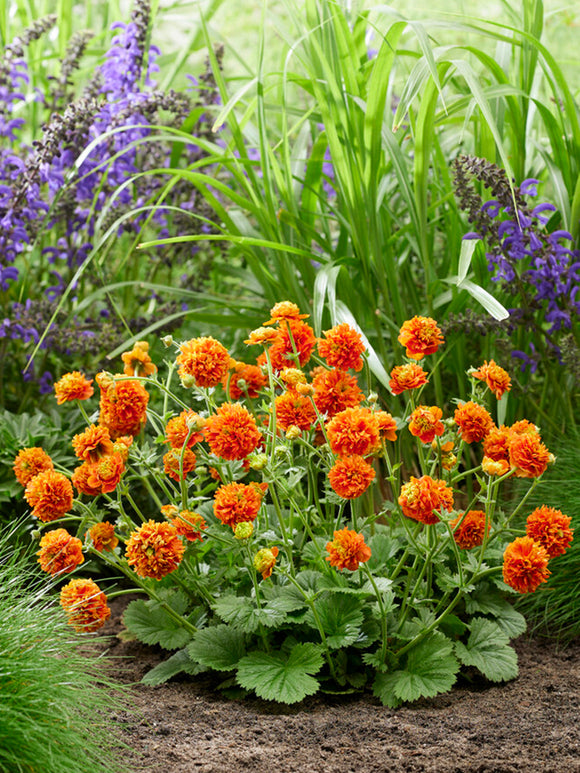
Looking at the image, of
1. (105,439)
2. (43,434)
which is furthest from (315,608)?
(43,434)

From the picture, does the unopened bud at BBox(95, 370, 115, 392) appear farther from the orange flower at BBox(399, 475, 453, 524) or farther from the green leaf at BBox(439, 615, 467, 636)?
the green leaf at BBox(439, 615, 467, 636)

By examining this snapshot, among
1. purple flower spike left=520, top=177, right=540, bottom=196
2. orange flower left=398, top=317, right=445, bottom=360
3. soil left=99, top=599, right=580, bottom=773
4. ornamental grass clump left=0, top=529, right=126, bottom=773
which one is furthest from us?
purple flower spike left=520, top=177, right=540, bottom=196

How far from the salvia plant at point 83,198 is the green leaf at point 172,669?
38.0 inches

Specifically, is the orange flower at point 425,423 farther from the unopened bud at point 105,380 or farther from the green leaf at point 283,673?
the unopened bud at point 105,380

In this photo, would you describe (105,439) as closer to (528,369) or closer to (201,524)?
(201,524)

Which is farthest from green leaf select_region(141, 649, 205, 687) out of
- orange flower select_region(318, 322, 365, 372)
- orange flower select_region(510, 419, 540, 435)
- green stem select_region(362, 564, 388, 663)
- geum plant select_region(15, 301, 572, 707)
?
orange flower select_region(510, 419, 540, 435)

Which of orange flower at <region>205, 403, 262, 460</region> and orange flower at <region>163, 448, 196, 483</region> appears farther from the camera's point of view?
orange flower at <region>163, 448, 196, 483</region>

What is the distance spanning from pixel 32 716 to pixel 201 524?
0.49m

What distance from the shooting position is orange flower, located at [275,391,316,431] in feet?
4.94

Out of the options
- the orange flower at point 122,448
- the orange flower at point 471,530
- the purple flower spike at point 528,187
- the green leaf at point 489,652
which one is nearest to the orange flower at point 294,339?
the orange flower at point 122,448

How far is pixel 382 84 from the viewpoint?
73.0 inches

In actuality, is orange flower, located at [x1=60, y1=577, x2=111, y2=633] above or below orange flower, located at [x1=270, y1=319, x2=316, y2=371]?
below

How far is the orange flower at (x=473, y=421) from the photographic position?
151 centimetres

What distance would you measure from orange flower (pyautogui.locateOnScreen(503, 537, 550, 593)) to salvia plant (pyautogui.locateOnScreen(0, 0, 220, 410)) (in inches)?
49.2
